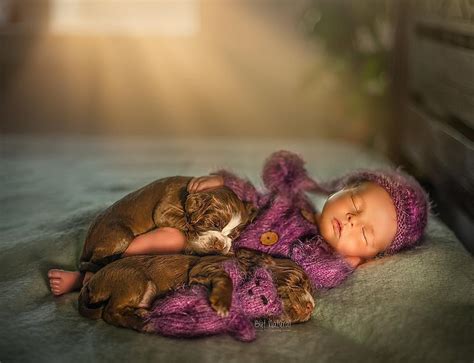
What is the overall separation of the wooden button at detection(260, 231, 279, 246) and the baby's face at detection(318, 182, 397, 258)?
11 centimetres

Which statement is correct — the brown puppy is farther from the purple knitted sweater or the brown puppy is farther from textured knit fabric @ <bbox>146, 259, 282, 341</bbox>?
textured knit fabric @ <bbox>146, 259, 282, 341</bbox>

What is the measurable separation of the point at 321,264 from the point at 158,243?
0.35 m

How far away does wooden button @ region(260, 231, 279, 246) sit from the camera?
4.29 feet

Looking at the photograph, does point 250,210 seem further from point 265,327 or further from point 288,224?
point 265,327

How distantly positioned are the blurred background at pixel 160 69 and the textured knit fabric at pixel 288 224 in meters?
2.31

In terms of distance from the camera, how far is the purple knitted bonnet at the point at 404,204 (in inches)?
52.8

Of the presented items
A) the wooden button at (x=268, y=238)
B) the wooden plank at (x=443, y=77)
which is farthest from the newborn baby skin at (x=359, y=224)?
the wooden plank at (x=443, y=77)

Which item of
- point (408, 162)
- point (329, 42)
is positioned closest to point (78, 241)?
point (408, 162)

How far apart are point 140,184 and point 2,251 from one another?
2.02 ft

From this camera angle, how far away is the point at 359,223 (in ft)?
4.23

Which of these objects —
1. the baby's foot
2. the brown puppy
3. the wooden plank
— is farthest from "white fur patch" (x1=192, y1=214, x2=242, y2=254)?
the wooden plank

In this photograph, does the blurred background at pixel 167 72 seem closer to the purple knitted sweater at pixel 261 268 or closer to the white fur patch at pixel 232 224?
the purple knitted sweater at pixel 261 268

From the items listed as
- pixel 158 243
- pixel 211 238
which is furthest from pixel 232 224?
pixel 158 243

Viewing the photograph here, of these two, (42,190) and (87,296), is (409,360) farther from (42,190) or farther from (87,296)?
(42,190)
